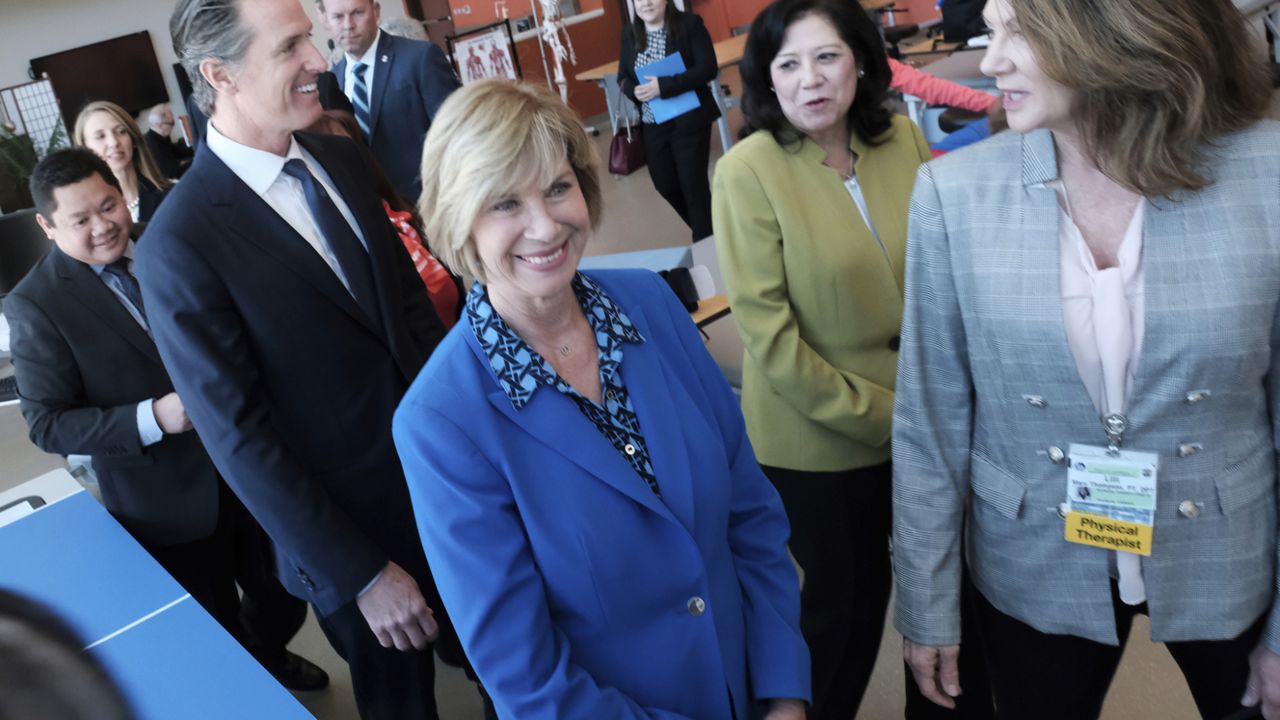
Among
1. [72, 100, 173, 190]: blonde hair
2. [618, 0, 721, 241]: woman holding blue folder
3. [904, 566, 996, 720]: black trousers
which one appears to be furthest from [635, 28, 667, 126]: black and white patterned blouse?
[904, 566, 996, 720]: black trousers

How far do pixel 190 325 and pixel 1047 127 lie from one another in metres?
1.41

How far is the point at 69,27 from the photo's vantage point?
1209 centimetres

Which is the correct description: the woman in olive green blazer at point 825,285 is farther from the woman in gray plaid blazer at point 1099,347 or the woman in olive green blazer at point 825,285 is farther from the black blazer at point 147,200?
the black blazer at point 147,200

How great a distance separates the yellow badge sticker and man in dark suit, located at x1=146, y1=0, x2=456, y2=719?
1222 mm

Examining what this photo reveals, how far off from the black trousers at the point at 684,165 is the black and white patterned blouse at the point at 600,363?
445 centimetres

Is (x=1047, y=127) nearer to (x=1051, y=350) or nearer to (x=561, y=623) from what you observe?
(x=1051, y=350)

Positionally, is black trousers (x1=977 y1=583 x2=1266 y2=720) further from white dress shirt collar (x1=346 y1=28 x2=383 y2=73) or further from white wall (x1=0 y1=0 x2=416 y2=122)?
white wall (x1=0 y1=0 x2=416 y2=122)

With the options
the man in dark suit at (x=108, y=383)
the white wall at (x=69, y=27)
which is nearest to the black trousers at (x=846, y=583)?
the man in dark suit at (x=108, y=383)

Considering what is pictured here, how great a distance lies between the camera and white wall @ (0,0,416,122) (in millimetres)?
11609

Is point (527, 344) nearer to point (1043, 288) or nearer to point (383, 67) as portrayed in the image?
point (1043, 288)

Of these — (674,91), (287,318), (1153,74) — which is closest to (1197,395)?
(1153,74)

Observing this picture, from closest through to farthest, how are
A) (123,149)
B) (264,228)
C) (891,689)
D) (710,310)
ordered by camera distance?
1. (264,228)
2. (891,689)
3. (710,310)
4. (123,149)

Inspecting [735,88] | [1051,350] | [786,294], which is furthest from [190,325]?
[735,88]

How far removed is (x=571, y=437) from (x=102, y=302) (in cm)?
186
